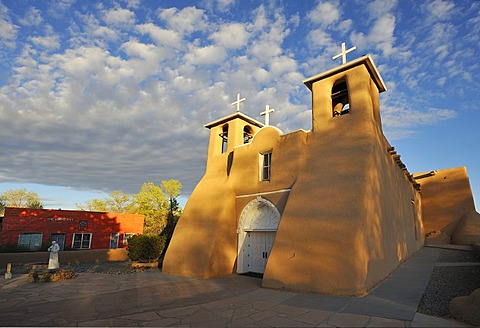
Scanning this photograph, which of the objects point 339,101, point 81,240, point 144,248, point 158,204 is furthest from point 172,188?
point 339,101

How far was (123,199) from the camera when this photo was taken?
45906mm

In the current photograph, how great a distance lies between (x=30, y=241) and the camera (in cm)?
1989

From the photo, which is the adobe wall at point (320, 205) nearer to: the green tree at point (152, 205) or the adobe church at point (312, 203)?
the adobe church at point (312, 203)

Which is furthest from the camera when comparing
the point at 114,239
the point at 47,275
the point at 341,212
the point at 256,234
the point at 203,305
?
the point at 114,239

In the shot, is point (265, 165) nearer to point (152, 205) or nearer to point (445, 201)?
point (445, 201)

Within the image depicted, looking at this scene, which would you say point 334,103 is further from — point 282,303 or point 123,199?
point 123,199

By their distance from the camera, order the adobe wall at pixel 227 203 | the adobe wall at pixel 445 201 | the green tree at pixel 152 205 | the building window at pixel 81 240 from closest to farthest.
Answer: the adobe wall at pixel 227 203 → the adobe wall at pixel 445 201 → the building window at pixel 81 240 → the green tree at pixel 152 205

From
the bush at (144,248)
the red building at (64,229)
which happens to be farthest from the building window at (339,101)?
the red building at (64,229)

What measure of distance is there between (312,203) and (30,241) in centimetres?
2071

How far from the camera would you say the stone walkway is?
18.2 feet

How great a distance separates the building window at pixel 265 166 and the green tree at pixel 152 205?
2063 centimetres

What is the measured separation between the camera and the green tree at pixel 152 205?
30.8 meters

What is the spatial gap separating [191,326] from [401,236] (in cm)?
1066

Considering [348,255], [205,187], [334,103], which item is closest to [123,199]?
[205,187]
